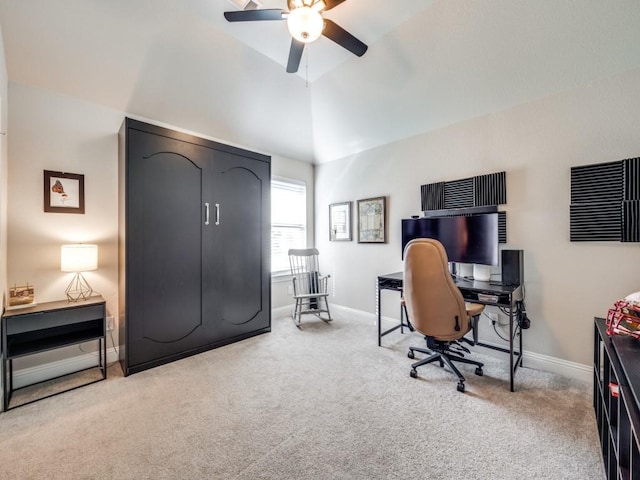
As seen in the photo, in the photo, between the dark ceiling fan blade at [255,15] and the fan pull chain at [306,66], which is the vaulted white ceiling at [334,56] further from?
the dark ceiling fan blade at [255,15]

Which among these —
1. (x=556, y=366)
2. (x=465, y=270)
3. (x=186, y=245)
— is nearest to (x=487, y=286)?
(x=465, y=270)

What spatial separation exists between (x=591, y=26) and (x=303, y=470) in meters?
3.49

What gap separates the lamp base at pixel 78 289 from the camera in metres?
2.46

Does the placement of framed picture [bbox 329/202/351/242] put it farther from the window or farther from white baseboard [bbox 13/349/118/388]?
white baseboard [bbox 13/349/118/388]

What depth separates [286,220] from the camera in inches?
175

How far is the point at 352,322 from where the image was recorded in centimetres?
387

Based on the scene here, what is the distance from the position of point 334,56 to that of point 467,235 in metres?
2.31

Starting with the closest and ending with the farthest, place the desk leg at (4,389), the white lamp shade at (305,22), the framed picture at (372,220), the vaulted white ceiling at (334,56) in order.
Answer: the white lamp shade at (305,22) → the desk leg at (4,389) → the vaulted white ceiling at (334,56) → the framed picture at (372,220)

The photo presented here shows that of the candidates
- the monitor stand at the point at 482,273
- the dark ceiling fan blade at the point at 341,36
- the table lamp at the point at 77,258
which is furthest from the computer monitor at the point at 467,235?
the table lamp at the point at 77,258

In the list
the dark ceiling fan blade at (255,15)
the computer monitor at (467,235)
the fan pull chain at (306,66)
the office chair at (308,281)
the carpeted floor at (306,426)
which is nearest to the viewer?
the carpeted floor at (306,426)

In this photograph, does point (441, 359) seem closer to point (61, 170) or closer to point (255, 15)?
point (255, 15)

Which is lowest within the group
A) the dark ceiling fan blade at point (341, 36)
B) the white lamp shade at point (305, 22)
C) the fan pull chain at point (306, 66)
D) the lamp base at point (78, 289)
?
the lamp base at point (78, 289)

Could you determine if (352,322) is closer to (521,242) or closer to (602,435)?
(521,242)

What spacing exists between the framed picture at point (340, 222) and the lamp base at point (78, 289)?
3110 millimetres
